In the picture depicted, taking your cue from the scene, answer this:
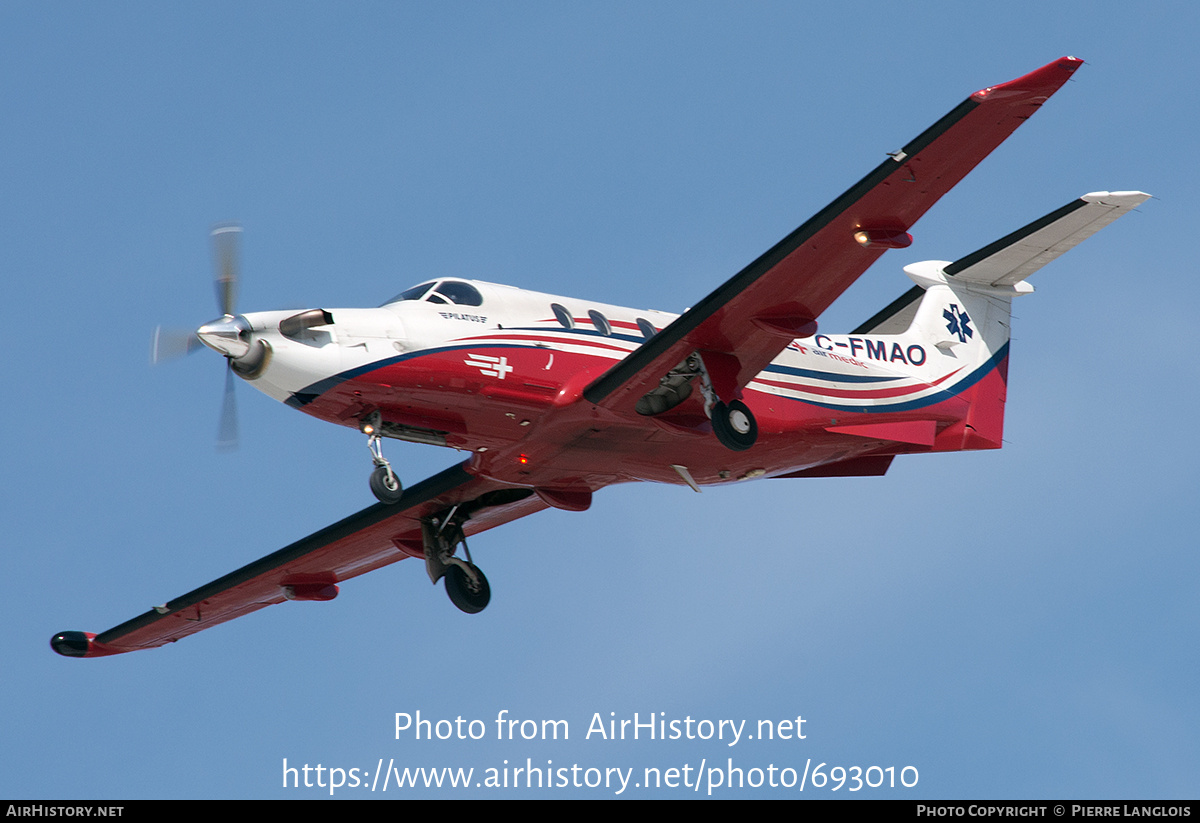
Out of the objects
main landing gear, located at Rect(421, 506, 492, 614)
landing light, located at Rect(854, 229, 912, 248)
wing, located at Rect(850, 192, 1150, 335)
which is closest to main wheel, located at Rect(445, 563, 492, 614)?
main landing gear, located at Rect(421, 506, 492, 614)

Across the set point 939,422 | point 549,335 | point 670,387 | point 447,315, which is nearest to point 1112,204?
point 939,422

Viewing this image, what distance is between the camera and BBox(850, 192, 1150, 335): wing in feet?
74.5

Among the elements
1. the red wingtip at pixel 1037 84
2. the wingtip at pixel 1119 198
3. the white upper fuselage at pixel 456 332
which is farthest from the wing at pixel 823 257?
the wingtip at pixel 1119 198

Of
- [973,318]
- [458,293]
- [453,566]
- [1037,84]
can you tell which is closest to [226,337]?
[458,293]

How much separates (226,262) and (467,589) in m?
6.83

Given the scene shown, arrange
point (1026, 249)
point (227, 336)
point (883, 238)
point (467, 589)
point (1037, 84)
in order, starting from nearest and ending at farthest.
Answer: point (1037, 84) → point (227, 336) → point (883, 238) → point (467, 589) → point (1026, 249)

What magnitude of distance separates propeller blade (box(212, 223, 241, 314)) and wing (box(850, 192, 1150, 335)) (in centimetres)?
1167

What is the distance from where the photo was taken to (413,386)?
65.4 ft

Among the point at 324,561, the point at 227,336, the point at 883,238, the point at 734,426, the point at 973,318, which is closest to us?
the point at 227,336

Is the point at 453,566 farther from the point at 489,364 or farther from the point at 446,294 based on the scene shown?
the point at 446,294

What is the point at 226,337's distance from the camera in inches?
744

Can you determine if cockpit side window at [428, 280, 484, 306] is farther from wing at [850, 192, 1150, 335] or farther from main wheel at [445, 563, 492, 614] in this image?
wing at [850, 192, 1150, 335]

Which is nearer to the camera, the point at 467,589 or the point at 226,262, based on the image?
the point at 226,262

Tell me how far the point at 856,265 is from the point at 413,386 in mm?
6250
